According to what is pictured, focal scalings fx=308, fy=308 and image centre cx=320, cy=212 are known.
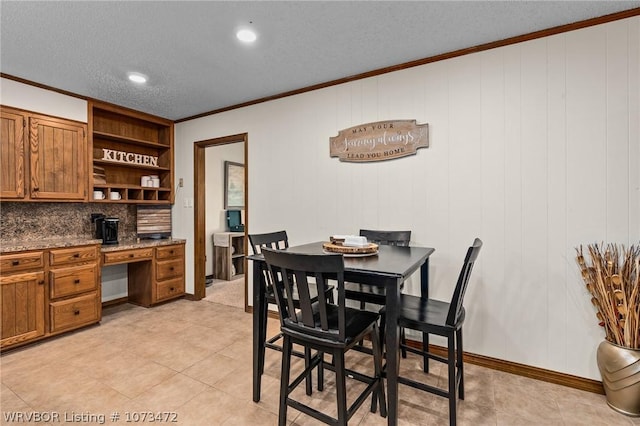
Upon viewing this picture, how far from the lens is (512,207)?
92.0 inches

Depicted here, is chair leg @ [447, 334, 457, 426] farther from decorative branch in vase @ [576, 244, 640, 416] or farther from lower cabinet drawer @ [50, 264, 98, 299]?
lower cabinet drawer @ [50, 264, 98, 299]

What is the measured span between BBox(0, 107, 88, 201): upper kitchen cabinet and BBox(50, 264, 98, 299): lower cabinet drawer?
77cm

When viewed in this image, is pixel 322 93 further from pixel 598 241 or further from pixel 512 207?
pixel 598 241

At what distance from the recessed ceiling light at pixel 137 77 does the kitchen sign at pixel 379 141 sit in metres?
1.90

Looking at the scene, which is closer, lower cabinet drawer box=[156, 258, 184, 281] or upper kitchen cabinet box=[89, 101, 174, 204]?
upper kitchen cabinet box=[89, 101, 174, 204]

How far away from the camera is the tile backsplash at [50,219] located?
3.10 metres

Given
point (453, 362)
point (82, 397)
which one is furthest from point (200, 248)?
point (453, 362)

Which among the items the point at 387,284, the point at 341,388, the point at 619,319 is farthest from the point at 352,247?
the point at 619,319

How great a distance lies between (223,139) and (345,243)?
2.59 meters

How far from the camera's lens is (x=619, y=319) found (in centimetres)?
188

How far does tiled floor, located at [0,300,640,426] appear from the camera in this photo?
1840 mm

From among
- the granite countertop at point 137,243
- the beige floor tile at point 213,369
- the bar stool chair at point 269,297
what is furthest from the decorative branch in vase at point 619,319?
the granite countertop at point 137,243

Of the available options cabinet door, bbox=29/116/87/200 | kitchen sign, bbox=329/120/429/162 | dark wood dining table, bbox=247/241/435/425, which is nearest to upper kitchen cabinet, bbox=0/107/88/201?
cabinet door, bbox=29/116/87/200

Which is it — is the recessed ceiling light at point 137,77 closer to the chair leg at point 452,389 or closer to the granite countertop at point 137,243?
the granite countertop at point 137,243
